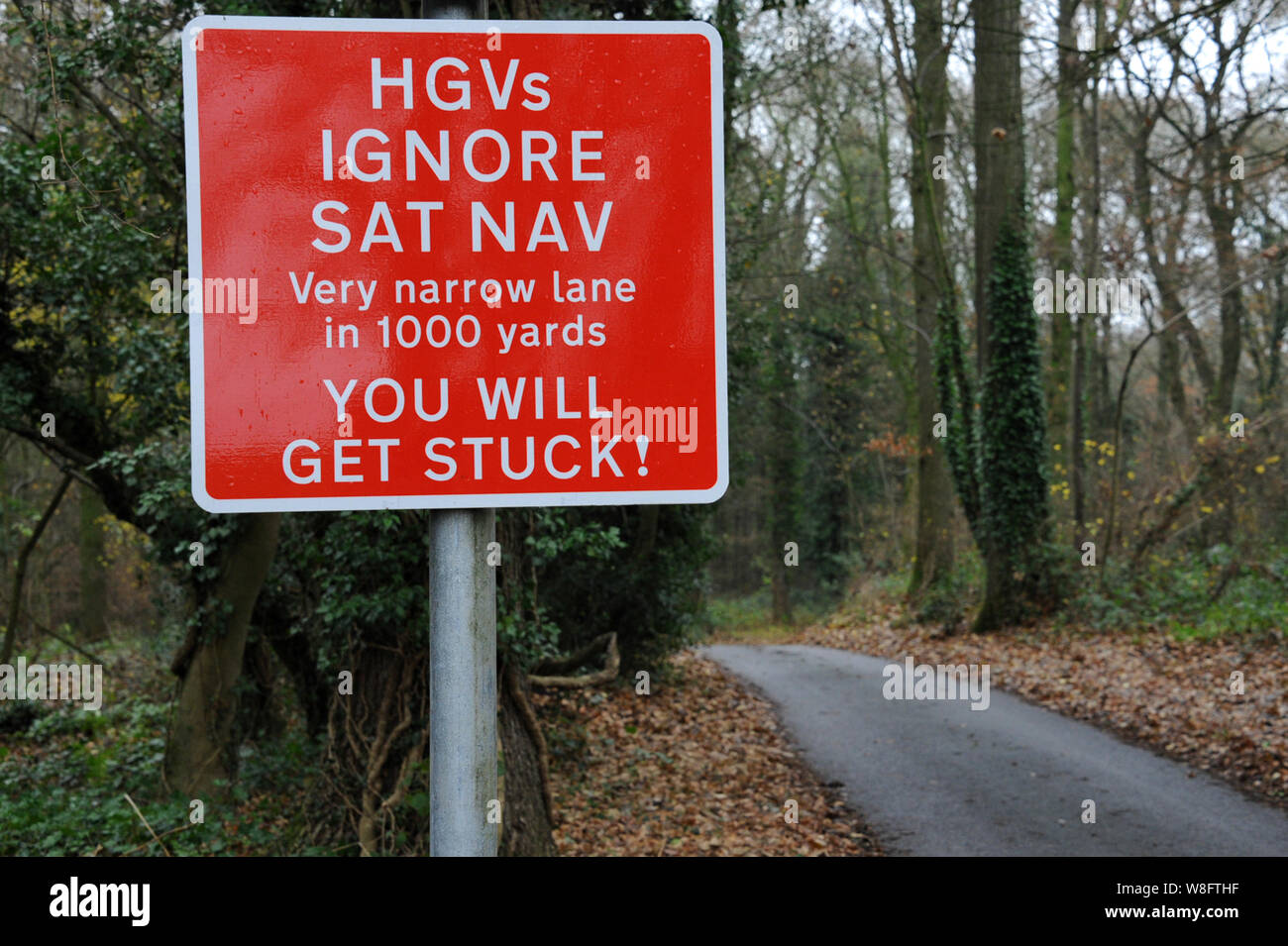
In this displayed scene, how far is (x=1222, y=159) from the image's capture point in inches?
646

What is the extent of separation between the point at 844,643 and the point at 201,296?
70.8 feet

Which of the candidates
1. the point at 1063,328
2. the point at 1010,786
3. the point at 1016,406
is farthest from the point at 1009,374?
the point at 1010,786

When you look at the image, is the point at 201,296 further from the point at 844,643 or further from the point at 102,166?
the point at 844,643

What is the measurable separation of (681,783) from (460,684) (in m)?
8.31

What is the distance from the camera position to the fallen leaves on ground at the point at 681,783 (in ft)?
25.7

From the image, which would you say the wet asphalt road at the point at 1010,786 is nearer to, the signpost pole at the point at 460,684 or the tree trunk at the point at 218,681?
the tree trunk at the point at 218,681

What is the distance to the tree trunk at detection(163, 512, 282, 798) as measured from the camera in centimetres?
1031

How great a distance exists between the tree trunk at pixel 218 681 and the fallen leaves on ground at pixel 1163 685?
8.76 meters

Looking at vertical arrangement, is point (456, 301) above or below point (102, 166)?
below

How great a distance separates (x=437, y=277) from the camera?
1.93 m

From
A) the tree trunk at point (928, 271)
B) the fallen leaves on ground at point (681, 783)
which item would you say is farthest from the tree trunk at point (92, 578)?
the tree trunk at point (928, 271)
